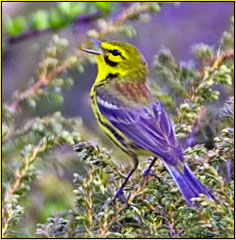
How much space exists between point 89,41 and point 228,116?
2.66 ft

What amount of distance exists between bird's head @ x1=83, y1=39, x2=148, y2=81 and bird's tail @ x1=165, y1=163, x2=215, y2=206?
90 centimetres

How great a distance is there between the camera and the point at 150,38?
8.95m

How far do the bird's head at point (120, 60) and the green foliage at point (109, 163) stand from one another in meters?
0.11

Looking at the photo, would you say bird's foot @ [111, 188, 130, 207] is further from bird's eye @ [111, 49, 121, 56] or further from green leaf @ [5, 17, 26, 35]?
green leaf @ [5, 17, 26, 35]

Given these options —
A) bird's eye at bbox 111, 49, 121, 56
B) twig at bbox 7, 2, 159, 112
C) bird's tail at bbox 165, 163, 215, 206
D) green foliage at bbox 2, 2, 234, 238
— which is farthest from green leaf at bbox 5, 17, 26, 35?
bird's tail at bbox 165, 163, 215, 206

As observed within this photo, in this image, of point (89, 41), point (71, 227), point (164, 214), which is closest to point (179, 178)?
point (164, 214)

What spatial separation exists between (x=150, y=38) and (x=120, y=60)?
191 inches

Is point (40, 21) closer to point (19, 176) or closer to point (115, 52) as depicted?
point (115, 52)

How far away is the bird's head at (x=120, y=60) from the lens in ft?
13.3

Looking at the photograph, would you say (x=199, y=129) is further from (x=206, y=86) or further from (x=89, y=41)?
(x=89, y=41)

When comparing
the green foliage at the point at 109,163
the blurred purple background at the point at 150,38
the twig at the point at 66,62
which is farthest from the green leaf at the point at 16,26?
the blurred purple background at the point at 150,38

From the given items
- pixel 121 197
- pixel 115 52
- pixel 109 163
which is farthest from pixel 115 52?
pixel 121 197

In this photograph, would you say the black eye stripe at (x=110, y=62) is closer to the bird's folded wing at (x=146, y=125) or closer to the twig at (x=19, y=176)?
the bird's folded wing at (x=146, y=125)

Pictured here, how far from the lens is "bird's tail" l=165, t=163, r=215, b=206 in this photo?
290 centimetres
